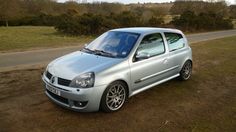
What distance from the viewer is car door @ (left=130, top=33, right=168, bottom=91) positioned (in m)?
4.93

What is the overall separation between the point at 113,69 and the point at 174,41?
2.44 meters

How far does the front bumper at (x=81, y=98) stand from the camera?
414 cm

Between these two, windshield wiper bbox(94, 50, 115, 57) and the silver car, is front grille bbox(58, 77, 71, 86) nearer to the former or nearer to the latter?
the silver car

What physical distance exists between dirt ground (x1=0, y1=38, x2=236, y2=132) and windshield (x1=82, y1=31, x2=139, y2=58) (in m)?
1.12

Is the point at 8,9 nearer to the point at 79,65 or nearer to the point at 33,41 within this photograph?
the point at 33,41

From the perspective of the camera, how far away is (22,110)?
15.3ft

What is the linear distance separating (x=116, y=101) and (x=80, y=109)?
2.44ft

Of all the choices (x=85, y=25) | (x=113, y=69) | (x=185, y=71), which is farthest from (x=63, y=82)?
(x=85, y=25)

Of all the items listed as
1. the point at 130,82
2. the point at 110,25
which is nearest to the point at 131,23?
the point at 110,25

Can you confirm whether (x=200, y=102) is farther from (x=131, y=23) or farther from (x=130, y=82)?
(x=131, y=23)

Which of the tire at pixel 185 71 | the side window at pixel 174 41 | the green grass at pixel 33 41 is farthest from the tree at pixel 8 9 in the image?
the tire at pixel 185 71

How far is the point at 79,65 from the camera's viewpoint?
15.0 feet

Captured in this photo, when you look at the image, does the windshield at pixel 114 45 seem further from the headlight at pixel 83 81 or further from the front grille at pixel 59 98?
the front grille at pixel 59 98

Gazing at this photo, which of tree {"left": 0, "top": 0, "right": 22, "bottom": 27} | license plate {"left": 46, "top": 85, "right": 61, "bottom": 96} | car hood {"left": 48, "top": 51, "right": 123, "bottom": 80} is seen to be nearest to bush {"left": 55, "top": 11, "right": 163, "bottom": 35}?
tree {"left": 0, "top": 0, "right": 22, "bottom": 27}
